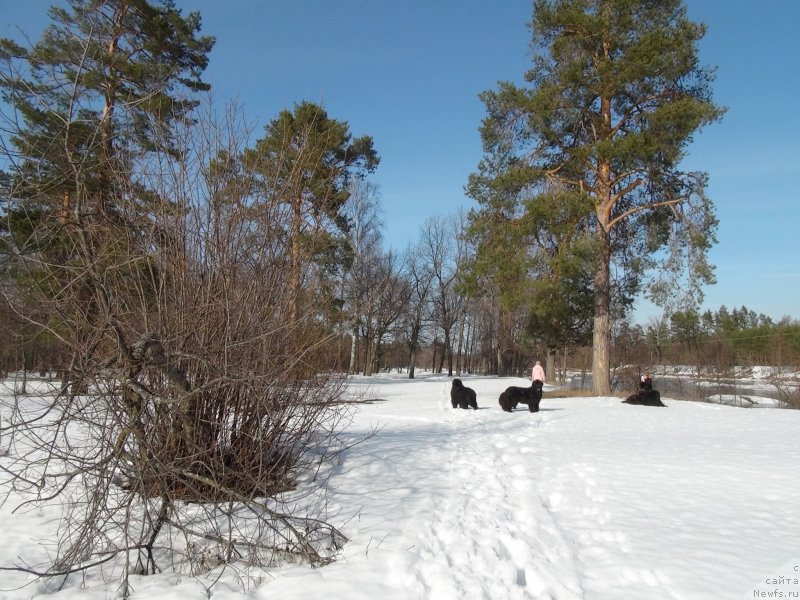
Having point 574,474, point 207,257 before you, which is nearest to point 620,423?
point 574,474

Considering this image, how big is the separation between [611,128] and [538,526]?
14.9 meters

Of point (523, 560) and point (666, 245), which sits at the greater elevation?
point (666, 245)

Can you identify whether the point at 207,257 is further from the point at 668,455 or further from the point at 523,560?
the point at 668,455

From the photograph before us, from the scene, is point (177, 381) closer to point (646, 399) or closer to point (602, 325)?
point (646, 399)

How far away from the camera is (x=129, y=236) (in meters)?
4.11

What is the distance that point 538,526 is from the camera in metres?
4.12

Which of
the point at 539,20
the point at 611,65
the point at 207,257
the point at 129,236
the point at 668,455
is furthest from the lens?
the point at 539,20

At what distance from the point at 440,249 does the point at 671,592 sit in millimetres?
39745

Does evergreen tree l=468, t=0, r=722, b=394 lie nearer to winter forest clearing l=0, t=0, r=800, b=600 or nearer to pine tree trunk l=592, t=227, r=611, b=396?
pine tree trunk l=592, t=227, r=611, b=396

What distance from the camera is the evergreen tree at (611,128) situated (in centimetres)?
1397

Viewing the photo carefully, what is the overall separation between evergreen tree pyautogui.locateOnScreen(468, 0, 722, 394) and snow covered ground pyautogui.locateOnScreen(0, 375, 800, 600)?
8944mm

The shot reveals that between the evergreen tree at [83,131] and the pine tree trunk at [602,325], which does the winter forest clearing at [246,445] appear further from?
the pine tree trunk at [602,325]

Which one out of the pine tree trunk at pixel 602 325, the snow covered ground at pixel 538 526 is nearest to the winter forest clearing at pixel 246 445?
the snow covered ground at pixel 538 526

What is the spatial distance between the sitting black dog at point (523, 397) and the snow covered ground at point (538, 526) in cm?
425
